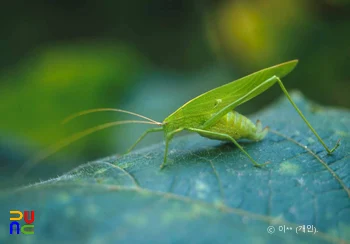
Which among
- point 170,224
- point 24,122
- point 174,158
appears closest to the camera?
point 170,224

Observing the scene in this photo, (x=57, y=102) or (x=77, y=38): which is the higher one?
(x=77, y=38)

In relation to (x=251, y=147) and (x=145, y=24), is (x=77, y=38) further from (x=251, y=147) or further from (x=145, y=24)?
(x=251, y=147)

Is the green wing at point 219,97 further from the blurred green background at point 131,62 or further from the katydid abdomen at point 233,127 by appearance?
the blurred green background at point 131,62

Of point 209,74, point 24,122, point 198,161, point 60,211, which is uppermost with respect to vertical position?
point 209,74

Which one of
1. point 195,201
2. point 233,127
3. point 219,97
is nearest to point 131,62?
point 219,97

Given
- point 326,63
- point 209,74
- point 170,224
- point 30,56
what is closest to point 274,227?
point 170,224

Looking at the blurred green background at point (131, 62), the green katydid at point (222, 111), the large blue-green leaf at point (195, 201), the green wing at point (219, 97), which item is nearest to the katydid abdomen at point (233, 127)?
the green katydid at point (222, 111)
